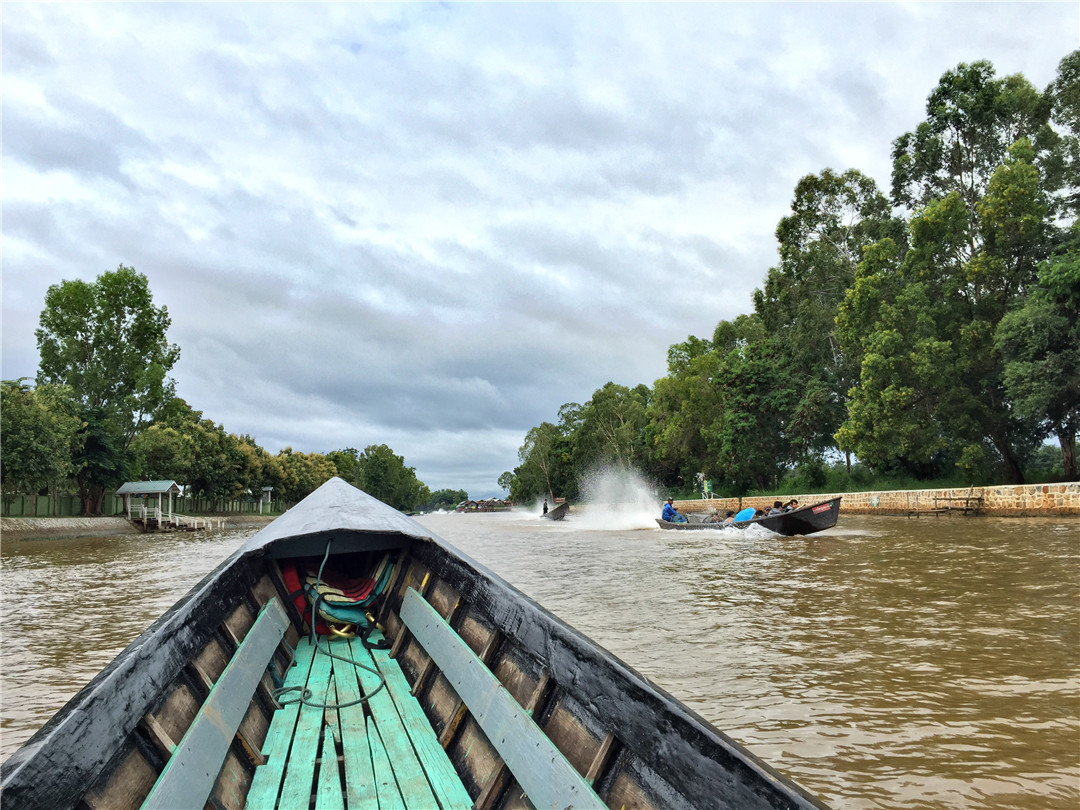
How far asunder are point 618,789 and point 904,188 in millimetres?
→ 40930

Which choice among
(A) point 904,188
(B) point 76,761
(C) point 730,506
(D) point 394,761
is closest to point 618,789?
(D) point 394,761

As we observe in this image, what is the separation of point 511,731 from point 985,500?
29.2 m

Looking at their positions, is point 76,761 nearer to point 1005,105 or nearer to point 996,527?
point 996,527

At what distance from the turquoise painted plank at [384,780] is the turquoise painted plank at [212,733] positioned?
0.63 meters

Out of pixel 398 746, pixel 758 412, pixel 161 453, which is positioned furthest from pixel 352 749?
pixel 161 453

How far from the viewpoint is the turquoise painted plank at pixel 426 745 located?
2751mm

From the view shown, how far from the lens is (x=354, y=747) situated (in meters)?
3.23

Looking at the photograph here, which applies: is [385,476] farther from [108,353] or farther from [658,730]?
[658,730]

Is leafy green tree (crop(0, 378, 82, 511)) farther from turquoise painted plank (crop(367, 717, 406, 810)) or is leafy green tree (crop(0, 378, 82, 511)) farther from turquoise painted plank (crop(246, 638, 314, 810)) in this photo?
turquoise painted plank (crop(367, 717, 406, 810))

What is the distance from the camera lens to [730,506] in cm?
4506

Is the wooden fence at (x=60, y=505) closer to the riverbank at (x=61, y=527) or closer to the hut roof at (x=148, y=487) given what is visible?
the hut roof at (x=148, y=487)

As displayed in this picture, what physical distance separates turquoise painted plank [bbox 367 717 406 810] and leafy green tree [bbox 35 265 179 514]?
157ft

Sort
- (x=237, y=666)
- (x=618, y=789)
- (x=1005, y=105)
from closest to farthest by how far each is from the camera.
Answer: (x=618, y=789), (x=237, y=666), (x=1005, y=105)

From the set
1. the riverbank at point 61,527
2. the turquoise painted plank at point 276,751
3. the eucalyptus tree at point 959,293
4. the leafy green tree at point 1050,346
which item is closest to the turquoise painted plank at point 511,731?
the turquoise painted plank at point 276,751
